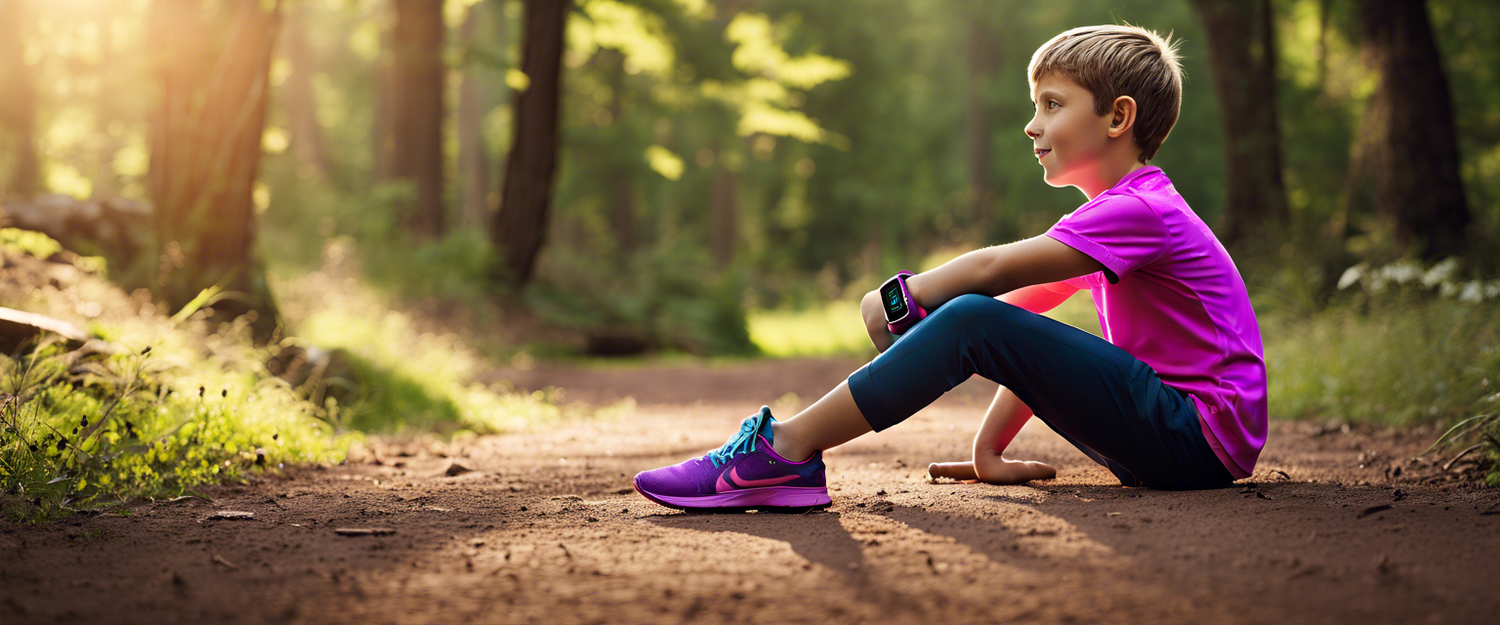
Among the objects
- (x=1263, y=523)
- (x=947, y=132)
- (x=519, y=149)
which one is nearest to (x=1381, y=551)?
(x=1263, y=523)

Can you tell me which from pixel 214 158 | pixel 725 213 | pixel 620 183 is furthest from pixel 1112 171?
pixel 725 213

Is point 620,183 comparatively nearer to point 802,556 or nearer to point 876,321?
point 876,321

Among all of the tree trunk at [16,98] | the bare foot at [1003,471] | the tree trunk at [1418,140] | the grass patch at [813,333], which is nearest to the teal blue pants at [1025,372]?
the bare foot at [1003,471]

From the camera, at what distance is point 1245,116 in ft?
35.7

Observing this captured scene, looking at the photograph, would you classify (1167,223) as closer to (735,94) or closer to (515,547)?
(515,547)

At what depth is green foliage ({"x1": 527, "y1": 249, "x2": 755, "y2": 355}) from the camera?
13172mm

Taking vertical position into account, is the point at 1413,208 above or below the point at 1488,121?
below

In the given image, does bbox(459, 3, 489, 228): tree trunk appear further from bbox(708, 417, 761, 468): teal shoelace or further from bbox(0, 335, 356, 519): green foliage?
bbox(708, 417, 761, 468): teal shoelace

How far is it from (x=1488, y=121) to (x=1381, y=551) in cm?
1685

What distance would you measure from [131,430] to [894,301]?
2600 millimetres

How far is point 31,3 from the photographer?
16453 millimetres

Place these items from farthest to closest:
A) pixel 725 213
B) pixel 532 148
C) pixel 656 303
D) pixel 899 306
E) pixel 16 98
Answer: pixel 725 213, pixel 656 303, pixel 16 98, pixel 532 148, pixel 899 306

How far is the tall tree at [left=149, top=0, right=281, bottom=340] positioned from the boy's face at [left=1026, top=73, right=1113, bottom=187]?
476cm

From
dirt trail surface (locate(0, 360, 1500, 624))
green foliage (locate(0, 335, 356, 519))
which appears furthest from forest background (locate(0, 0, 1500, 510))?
dirt trail surface (locate(0, 360, 1500, 624))
